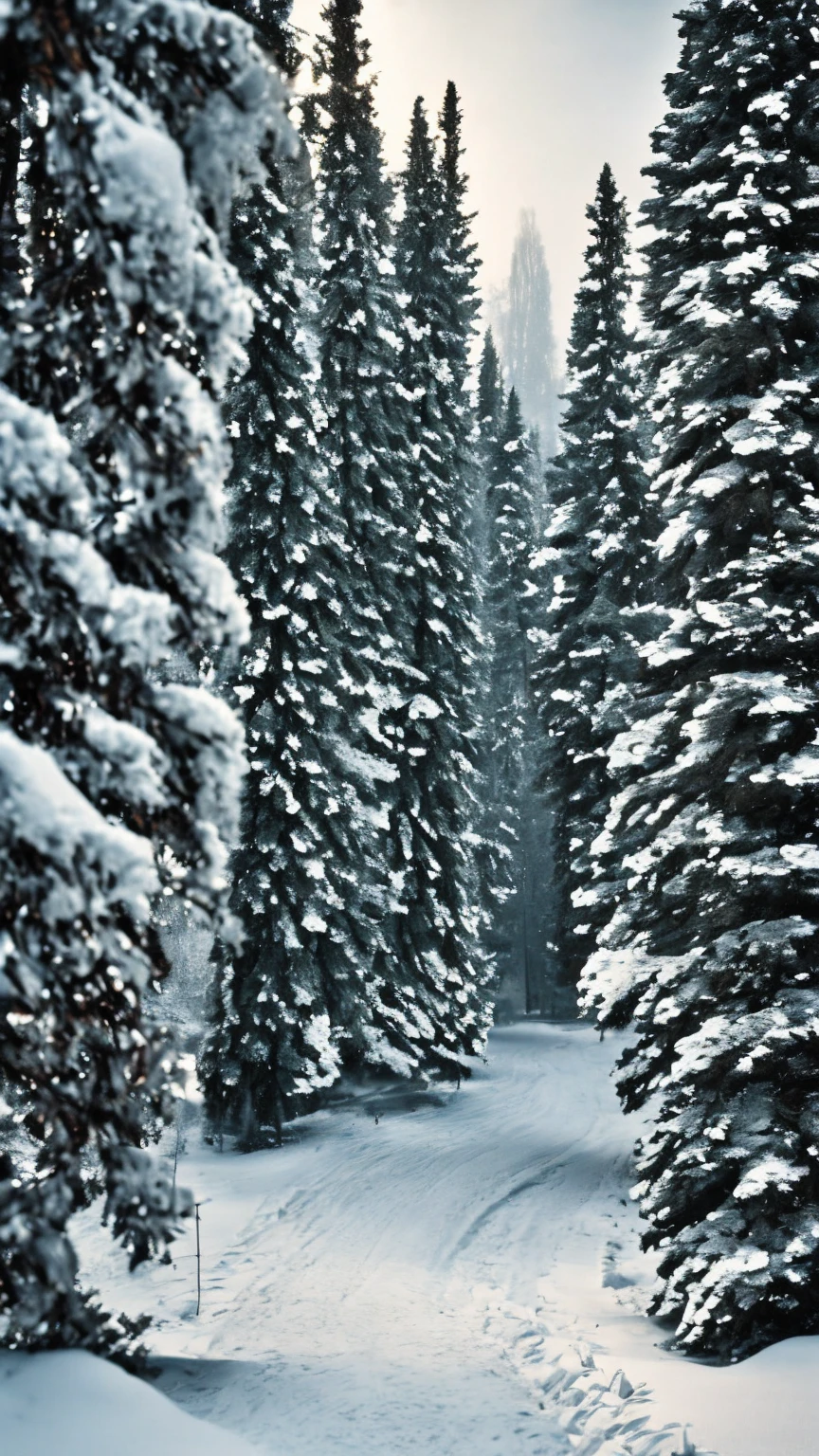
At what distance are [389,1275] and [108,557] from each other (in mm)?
9523

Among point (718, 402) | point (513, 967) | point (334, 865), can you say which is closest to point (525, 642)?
point (513, 967)

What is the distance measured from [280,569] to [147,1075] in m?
13.7

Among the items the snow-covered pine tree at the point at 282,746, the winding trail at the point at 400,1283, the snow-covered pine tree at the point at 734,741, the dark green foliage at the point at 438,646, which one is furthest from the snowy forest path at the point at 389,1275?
the dark green foliage at the point at 438,646

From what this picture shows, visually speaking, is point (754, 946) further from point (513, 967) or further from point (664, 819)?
point (513, 967)

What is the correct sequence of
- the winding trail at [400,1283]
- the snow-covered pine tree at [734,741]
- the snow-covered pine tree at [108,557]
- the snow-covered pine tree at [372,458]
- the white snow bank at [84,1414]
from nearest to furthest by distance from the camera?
the snow-covered pine tree at [108,557] → the white snow bank at [84,1414] → the winding trail at [400,1283] → the snow-covered pine tree at [734,741] → the snow-covered pine tree at [372,458]

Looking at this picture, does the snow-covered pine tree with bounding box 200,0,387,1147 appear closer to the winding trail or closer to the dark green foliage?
the winding trail

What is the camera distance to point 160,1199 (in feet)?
11.9

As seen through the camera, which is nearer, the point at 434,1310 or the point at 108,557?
the point at 108,557

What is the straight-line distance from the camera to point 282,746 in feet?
53.8

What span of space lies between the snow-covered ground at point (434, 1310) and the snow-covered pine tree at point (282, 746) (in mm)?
1578

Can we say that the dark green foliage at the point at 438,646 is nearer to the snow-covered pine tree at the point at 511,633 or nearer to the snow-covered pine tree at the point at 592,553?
the snow-covered pine tree at the point at 592,553

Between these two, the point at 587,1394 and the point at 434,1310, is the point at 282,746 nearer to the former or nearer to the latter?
the point at 434,1310

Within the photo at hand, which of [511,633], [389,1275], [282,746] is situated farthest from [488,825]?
[389,1275]

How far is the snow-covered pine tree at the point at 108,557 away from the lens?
2.88m
